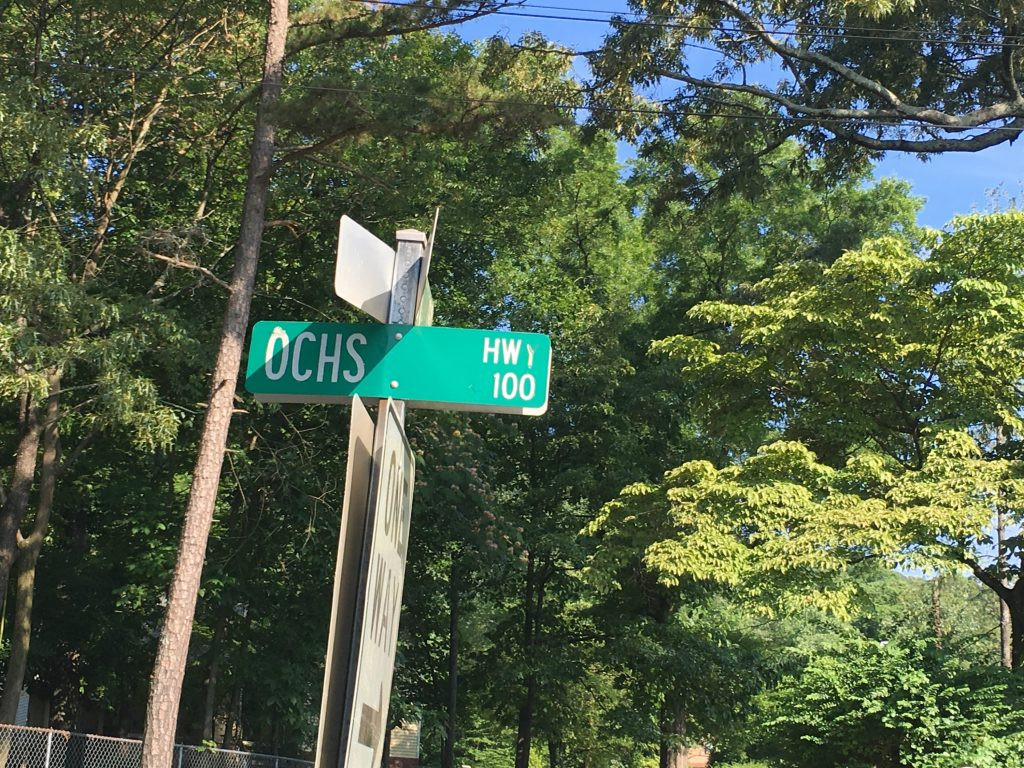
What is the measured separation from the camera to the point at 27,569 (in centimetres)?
1597

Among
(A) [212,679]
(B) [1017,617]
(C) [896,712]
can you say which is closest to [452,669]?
(A) [212,679]

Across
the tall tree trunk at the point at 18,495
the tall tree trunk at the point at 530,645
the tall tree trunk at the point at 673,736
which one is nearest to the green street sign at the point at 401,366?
the tall tree trunk at the point at 18,495

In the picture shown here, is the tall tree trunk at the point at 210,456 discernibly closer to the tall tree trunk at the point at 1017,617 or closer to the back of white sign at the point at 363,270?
the back of white sign at the point at 363,270

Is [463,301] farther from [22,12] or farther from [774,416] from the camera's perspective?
[22,12]

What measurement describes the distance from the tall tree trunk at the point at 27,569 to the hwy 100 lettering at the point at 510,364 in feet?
43.8

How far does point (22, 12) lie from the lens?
14.0 m

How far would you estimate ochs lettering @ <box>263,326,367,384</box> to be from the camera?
284 cm

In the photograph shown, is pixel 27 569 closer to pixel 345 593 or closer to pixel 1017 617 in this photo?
pixel 1017 617

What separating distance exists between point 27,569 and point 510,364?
49.8 feet

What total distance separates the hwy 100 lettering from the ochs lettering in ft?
1.23

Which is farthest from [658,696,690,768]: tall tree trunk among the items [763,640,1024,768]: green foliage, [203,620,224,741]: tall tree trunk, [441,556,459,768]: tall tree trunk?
[203,620,224,741]: tall tree trunk

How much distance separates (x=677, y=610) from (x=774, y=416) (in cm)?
839

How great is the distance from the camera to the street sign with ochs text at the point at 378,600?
2014 millimetres

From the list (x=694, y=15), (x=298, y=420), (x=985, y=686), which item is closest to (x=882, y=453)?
(x=985, y=686)
